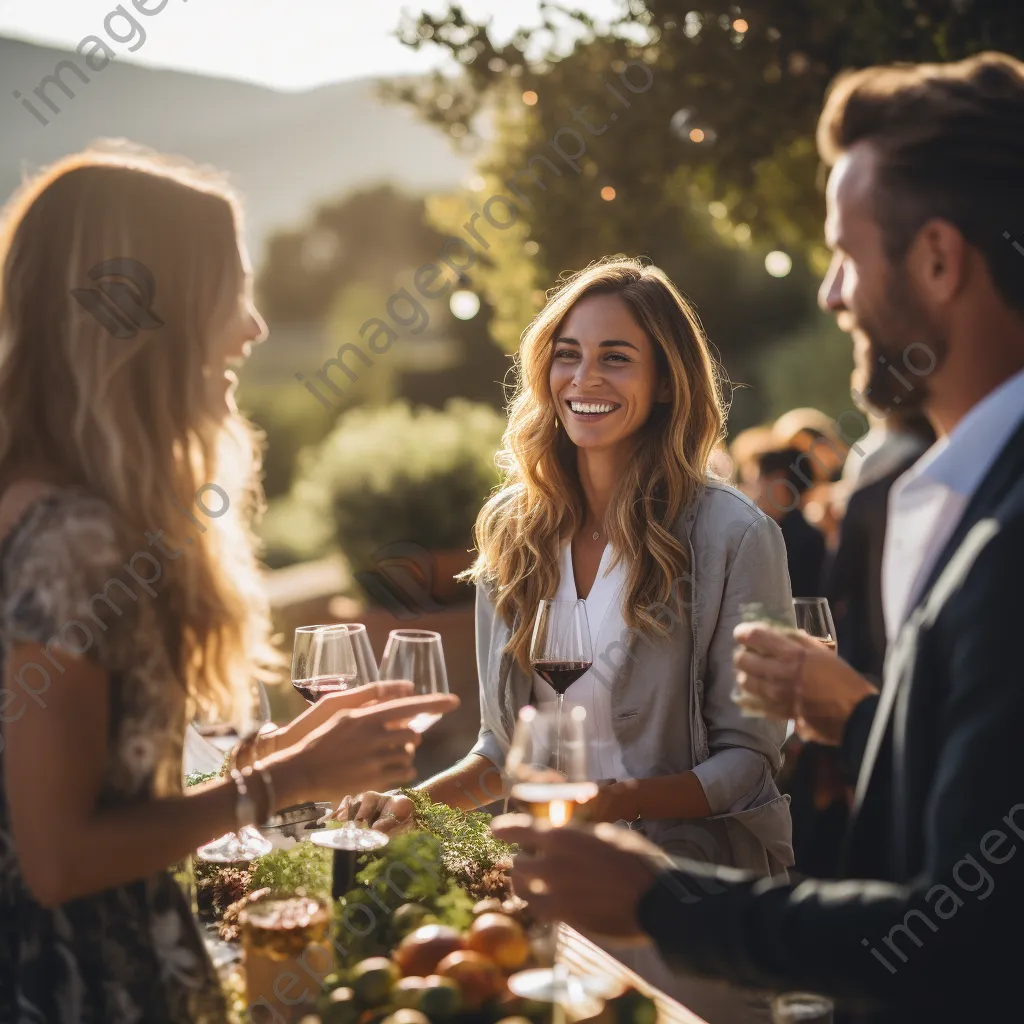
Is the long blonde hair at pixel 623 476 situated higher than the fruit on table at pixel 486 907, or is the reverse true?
the long blonde hair at pixel 623 476

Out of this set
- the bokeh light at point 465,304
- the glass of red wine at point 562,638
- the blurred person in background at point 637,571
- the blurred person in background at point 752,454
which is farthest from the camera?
the bokeh light at point 465,304

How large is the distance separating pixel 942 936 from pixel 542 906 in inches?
20.1

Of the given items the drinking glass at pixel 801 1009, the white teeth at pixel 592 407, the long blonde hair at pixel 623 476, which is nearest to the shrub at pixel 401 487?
the long blonde hair at pixel 623 476

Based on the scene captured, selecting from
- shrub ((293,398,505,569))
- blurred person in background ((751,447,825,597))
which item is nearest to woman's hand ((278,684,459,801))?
blurred person in background ((751,447,825,597))

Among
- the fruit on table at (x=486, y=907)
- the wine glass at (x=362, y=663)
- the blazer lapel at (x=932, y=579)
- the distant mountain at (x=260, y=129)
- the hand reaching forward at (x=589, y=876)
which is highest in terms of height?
the distant mountain at (x=260, y=129)

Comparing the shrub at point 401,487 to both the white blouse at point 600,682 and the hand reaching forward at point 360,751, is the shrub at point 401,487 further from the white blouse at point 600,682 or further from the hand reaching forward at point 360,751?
the hand reaching forward at point 360,751

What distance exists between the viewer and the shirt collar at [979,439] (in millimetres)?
1389

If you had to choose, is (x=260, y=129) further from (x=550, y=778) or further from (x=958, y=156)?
(x=550, y=778)

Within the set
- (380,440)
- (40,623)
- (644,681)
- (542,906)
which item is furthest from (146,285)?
(380,440)

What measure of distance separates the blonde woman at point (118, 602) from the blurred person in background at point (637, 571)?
3.63 ft

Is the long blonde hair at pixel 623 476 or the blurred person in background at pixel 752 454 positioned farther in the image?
the blurred person in background at pixel 752 454

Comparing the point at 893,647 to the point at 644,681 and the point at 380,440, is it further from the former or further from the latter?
the point at 380,440

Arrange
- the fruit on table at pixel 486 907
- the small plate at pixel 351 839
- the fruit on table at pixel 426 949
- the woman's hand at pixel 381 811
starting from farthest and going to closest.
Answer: the woman's hand at pixel 381 811, the small plate at pixel 351 839, the fruit on table at pixel 486 907, the fruit on table at pixel 426 949

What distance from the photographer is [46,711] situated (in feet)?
4.41
